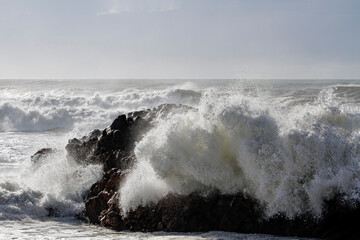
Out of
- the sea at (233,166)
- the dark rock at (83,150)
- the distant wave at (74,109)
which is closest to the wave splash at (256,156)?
the sea at (233,166)

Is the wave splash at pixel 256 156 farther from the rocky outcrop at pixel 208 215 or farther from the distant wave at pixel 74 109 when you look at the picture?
the distant wave at pixel 74 109

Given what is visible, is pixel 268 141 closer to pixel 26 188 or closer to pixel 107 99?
pixel 26 188

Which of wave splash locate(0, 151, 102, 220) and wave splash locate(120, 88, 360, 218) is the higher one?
wave splash locate(120, 88, 360, 218)

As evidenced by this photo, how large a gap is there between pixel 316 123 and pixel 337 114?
2.24 ft

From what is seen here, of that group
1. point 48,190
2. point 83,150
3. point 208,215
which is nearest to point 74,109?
point 83,150

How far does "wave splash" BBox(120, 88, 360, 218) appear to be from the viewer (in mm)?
5773

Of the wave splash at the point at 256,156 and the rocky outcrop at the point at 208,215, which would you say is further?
the wave splash at the point at 256,156

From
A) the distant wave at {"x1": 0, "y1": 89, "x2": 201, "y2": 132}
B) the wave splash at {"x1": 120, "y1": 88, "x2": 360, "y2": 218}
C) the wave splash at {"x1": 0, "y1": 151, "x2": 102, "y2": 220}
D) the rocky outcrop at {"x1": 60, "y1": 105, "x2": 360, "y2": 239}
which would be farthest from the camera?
the distant wave at {"x1": 0, "y1": 89, "x2": 201, "y2": 132}

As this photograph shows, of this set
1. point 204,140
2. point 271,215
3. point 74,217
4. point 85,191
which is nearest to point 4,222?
point 74,217

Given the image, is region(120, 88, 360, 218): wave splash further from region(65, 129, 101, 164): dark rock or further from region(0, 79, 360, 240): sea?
region(65, 129, 101, 164): dark rock

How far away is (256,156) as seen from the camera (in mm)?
6113

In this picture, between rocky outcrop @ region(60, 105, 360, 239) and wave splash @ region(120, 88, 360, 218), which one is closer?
rocky outcrop @ region(60, 105, 360, 239)

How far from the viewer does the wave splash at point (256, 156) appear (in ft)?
18.9

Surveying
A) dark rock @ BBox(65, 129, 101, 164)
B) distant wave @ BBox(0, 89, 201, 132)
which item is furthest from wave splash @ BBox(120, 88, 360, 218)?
distant wave @ BBox(0, 89, 201, 132)
